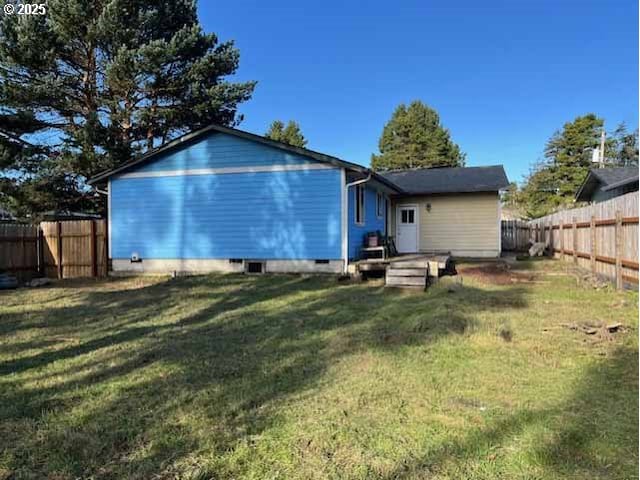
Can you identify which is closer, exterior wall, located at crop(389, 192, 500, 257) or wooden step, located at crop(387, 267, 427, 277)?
wooden step, located at crop(387, 267, 427, 277)

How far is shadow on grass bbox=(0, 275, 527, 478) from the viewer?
2.64 metres

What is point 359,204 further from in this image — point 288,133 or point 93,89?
point 288,133

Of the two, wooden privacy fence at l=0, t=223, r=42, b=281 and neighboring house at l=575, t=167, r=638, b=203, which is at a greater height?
neighboring house at l=575, t=167, r=638, b=203

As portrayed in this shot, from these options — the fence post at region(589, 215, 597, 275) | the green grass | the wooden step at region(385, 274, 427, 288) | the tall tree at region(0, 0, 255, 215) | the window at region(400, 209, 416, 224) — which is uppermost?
the tall tree at region(0, 0, 255, 215)

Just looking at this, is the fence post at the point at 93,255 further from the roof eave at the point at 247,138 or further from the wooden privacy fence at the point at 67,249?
the roof eave at the point at 247,138

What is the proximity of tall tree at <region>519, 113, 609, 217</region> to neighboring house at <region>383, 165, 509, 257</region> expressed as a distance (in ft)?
65.7

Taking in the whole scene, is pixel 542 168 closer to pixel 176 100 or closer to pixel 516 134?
pixel 516 134

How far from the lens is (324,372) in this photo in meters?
3.96

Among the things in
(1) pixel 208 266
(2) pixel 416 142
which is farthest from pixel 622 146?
(1) pixel 208 266

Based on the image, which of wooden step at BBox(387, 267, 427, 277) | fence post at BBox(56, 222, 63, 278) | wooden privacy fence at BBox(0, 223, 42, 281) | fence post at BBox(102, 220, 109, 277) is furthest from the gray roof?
wooden privacy fence at BBox(0, 223, 42, 281)

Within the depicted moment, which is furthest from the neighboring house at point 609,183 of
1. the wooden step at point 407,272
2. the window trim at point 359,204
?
the wooden step at point 407,272

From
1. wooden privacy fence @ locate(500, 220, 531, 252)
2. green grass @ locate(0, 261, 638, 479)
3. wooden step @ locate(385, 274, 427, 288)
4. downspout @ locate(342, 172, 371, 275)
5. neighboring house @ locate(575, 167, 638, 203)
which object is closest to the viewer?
green grass @ locate(0, 261, 638, 479)

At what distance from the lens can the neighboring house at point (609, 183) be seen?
16.6 meters

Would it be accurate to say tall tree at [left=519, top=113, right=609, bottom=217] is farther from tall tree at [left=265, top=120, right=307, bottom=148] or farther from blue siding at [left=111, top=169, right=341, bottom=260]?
→ blue siding at [left=111, top=169, right=341, bottom=260]
